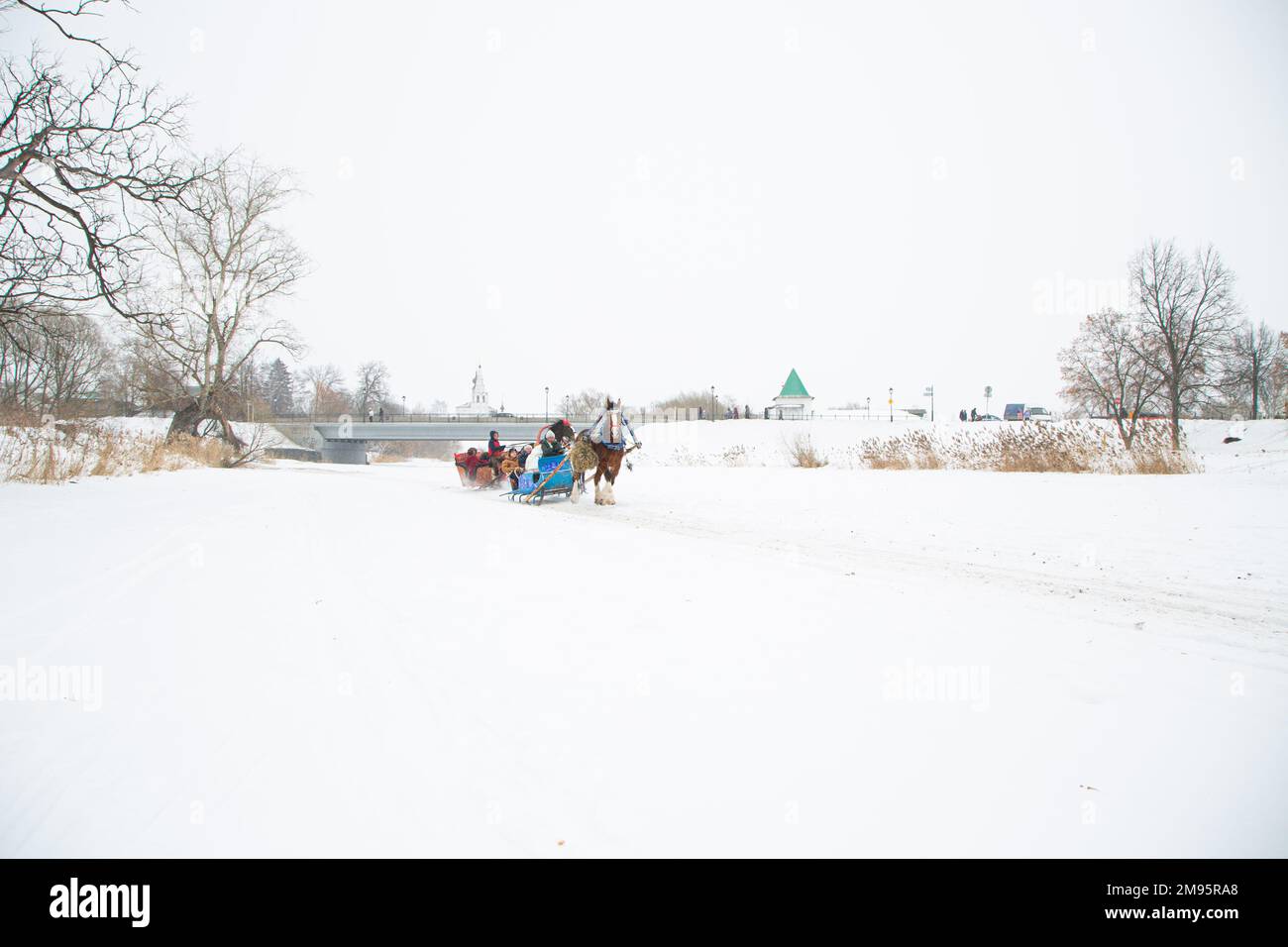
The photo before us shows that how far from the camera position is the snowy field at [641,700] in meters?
2.21

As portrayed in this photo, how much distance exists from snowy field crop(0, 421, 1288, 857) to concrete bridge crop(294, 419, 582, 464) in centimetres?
Result: 5135

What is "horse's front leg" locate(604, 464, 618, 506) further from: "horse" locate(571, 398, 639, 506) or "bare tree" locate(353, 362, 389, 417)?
"bare tree" locate(353, 362, 389, 417)

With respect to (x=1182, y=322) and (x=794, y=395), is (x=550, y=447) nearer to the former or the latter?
(x=1182, y=322)

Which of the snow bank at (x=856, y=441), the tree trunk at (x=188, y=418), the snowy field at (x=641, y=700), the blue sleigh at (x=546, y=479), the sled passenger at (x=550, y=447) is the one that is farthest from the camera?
the tree trunk at (x=188, y=418)

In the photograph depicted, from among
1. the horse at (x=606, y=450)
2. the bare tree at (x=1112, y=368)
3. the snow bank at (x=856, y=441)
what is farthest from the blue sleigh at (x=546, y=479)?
the bare tree at (x=1112, y=368)

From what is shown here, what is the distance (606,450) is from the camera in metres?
13.5

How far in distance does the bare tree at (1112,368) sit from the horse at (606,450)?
30.7 meters

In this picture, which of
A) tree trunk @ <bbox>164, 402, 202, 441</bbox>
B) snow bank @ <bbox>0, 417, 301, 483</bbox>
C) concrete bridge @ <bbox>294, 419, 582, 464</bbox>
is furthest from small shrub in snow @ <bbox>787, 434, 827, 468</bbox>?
concrete bridge @ <bbox>294, 419, 582, 464</bbox>

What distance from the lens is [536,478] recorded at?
14.9 metres

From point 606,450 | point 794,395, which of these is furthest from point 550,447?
point 794,395

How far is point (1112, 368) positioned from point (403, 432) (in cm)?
5330

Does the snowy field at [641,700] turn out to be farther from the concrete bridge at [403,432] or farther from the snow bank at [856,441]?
the concrete bridge at [403,432]

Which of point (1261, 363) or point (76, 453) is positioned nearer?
point (76, 453)
